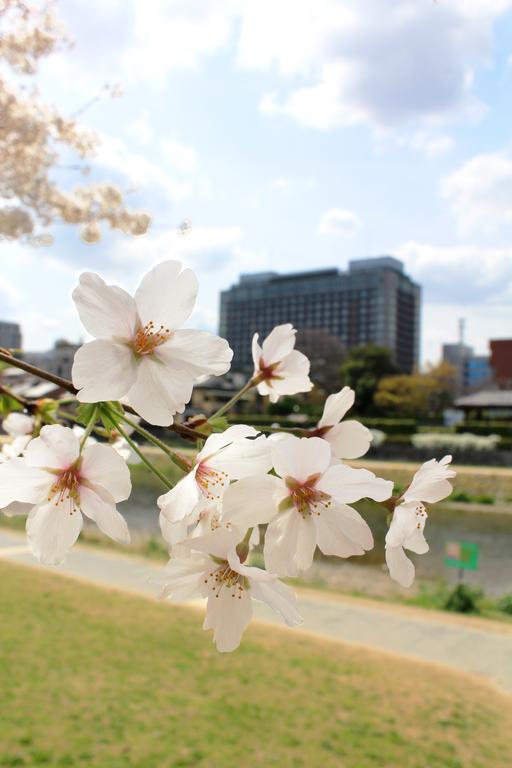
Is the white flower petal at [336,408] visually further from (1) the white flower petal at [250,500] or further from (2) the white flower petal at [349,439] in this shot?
(1) the white flower petal at [250,500]

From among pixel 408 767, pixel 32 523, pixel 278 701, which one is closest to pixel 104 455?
pixel 32 523

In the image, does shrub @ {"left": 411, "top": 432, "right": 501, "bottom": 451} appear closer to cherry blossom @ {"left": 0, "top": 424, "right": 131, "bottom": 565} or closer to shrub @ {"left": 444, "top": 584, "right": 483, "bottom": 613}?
shrub @ {"left": 444, "top": 584, "right": 483, "bottom": 613}

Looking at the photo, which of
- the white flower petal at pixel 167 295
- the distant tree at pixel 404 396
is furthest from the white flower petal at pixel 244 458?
the distant tree at pixel 404 396

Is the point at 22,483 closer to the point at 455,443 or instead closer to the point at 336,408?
the point at 336,408

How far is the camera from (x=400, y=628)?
6289mm

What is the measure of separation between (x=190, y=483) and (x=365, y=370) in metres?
34.8

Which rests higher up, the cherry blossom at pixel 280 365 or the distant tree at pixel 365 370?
the distant tree at pixel 365 370

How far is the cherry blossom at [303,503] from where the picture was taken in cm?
45

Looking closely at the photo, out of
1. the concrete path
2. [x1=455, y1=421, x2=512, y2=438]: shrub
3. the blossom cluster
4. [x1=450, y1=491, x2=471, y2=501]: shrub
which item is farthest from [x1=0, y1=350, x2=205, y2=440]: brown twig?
[x1=455, y1=421, x2=512, y2=438]: shrub

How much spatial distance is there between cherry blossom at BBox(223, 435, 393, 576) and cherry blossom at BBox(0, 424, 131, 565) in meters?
0.09

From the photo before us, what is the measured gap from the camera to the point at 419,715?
4.50m

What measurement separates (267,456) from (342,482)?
2.1 inches

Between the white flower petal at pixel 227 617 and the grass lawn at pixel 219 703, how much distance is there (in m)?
3.70

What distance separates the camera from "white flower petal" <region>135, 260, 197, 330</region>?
0.48m
